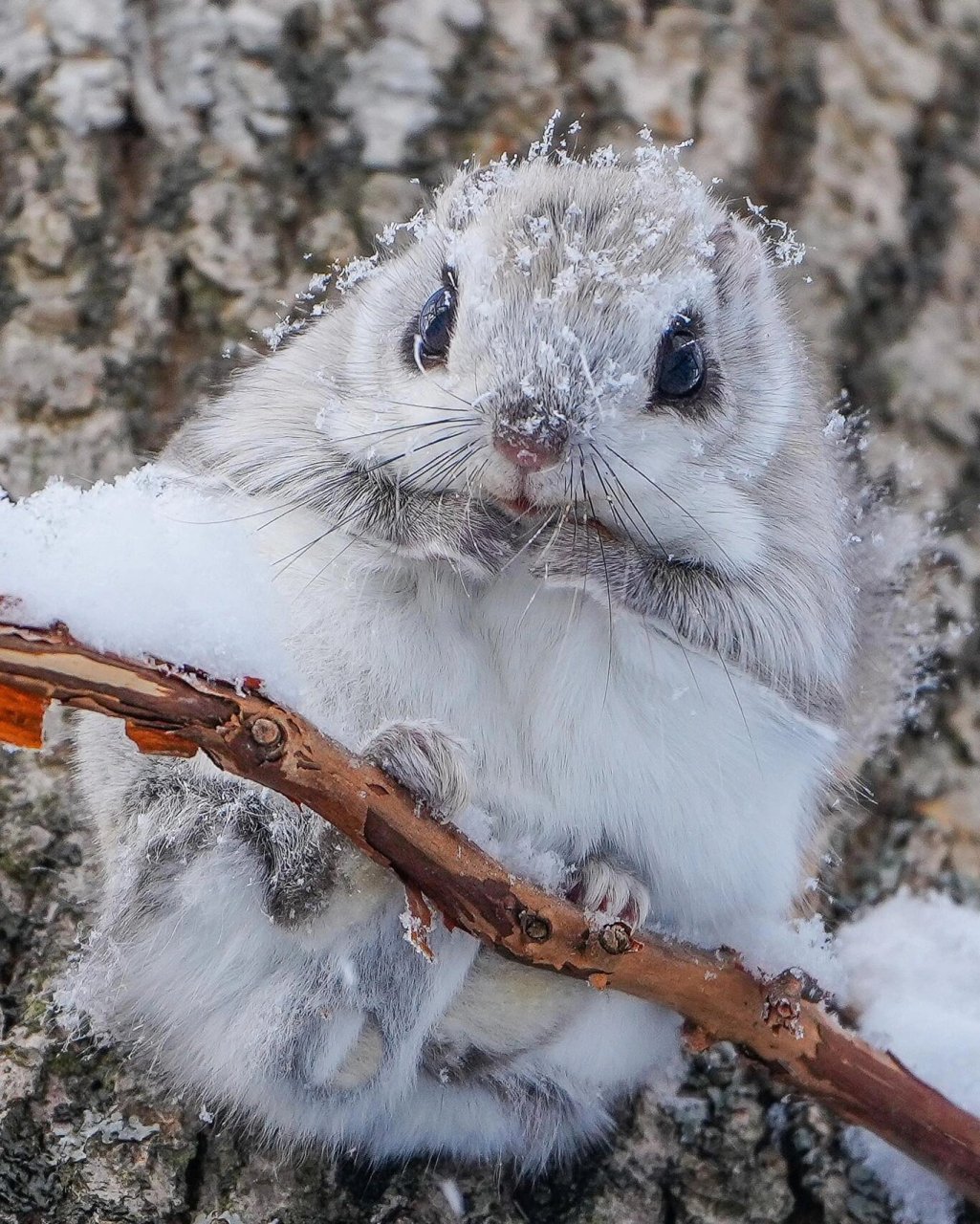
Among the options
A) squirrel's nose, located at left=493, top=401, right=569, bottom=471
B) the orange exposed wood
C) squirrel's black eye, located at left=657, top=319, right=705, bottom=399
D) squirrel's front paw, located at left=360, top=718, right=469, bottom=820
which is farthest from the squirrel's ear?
the orange exposed wood

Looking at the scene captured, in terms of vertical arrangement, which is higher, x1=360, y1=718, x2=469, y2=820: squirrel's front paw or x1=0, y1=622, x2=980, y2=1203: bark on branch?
x1=360, y1=718, x2=469, y2=820: squirrel's front paw

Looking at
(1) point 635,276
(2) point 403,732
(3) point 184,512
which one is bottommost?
(2) point 403,732

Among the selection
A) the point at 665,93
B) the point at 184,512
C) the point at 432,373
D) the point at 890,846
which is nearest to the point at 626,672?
the point at 432,373

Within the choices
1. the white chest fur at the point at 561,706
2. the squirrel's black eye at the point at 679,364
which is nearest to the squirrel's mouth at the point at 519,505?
the white chest fur at the point at 561,706

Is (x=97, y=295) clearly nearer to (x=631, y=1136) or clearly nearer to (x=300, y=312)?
(x=300, y=312)

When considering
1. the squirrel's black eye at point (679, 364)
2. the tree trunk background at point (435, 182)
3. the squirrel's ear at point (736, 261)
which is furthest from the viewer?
→ the tree trunk background at point (435, 182)

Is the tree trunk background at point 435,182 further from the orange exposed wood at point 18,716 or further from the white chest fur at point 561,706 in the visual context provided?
the orange exposed wood at point 18,716

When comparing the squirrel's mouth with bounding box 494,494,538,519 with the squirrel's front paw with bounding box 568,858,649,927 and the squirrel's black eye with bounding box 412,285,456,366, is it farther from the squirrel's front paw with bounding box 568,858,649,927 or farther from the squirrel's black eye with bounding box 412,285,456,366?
the squirrel's front paw with bounding box 568,858,649,927

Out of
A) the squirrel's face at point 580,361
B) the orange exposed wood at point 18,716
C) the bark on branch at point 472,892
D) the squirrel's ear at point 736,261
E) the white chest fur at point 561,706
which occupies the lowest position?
the orange exposed wood at point 18,716
